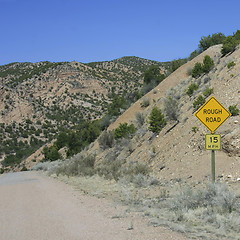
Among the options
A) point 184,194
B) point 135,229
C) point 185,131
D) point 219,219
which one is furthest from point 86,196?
point 185,131

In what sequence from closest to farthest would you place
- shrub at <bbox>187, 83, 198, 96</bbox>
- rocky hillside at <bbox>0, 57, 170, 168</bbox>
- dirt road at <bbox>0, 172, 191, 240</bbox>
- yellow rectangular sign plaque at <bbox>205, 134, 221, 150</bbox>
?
dirt road at <bbox>0, 172, 191, 240</bbox>
yellow rectangular sign plaque at <bbox>205, 134, 221, 150</bbox>
shrub at <bbox>187, 83, 198, 96</bbox>
rocky hillside at <bbox>0, 57, 170, 168</bbox>

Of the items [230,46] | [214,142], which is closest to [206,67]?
[230,46]

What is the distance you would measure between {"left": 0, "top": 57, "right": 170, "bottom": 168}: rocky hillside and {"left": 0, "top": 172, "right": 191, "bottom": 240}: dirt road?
62.1 metres

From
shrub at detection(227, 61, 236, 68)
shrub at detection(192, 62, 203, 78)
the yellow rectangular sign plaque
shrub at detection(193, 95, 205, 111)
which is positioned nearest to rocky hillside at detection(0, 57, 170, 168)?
shrub at detection(192, 62, 203, 78)

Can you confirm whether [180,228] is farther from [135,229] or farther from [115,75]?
[115,75]

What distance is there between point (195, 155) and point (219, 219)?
8.83m

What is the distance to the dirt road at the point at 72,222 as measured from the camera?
677cm

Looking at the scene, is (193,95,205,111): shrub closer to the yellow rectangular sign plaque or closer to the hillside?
the hillside

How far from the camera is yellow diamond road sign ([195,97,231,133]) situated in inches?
391

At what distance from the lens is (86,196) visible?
1303 centimetres

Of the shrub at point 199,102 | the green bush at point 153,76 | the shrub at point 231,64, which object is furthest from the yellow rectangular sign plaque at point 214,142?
the green bush at point 153,76

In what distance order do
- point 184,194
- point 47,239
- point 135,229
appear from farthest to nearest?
point 184,194, point 135,229, point 47,239

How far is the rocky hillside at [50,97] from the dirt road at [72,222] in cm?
6211

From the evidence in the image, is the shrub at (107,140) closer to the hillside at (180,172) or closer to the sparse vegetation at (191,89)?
the hillside at (180,172)
